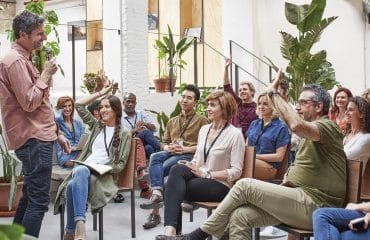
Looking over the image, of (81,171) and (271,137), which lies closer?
(81,171)

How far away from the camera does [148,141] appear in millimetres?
6324

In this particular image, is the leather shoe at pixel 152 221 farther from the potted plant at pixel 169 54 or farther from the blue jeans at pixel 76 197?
the potted plant at pixel 169 54

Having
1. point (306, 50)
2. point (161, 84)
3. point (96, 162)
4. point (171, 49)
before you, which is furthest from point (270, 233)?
point (171, 49)

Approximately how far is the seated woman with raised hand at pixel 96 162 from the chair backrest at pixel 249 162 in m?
1.08

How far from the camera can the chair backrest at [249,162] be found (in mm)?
3811

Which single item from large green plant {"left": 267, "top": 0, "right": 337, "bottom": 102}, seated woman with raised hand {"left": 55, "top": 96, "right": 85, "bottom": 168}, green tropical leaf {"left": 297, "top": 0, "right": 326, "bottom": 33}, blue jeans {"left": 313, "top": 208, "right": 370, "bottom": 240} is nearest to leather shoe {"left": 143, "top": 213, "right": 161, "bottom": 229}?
seated woman with raised hand {"left": 55, "top": 96, "right": 85, "bottom": 168}

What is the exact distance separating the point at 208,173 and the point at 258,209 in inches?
28.6

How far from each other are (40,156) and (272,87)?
1.43m

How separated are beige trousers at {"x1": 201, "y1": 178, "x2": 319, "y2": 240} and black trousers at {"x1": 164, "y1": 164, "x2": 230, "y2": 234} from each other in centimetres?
48

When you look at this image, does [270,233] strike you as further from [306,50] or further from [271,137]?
[306,50]

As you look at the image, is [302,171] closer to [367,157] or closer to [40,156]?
[367,157]

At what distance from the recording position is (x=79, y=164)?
433 centimetres

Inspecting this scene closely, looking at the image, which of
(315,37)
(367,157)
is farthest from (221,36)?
(367,157)

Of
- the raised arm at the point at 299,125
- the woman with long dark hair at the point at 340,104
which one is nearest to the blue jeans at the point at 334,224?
the raised arm at the point at 299,125
